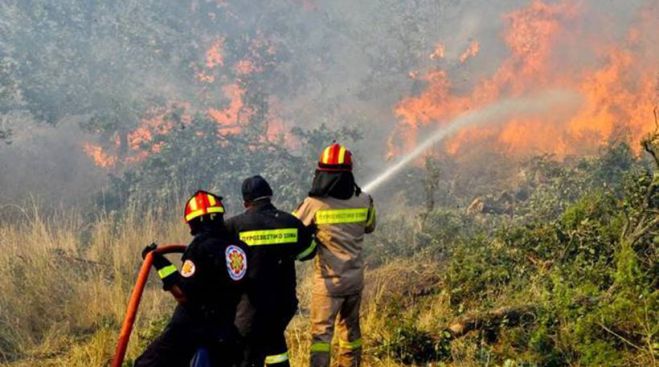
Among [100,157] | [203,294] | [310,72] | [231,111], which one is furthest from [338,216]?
[310,72]

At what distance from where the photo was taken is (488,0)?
2103 cm

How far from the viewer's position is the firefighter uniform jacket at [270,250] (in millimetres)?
4480

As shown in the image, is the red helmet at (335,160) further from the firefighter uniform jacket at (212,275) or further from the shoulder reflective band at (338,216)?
the firefighter uniform jacket at (212,275)

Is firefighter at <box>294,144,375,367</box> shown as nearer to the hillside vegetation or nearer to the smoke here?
the hillside vegetation

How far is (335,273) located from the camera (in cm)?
502

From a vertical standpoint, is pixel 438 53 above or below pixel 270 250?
above

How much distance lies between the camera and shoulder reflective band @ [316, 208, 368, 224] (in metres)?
5.02

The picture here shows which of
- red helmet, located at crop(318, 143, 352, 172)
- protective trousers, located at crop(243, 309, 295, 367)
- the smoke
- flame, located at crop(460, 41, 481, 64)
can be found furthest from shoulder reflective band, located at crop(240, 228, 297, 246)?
flame, located at crop(460, 41, 481, 64)

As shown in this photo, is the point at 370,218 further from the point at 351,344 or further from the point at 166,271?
the point at 166,271

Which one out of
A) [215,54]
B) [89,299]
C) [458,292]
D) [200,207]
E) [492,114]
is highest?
[215,54]

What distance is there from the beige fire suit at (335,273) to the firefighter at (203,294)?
39.4 inches

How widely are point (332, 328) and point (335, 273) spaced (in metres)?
0.46

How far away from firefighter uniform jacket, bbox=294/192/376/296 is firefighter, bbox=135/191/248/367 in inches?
40.7

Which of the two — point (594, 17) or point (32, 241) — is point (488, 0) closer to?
point (594, 17)
